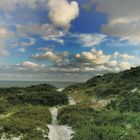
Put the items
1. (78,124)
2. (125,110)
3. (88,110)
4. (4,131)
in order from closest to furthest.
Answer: (4,131) < (78,124) < (125,110) < (88,110)

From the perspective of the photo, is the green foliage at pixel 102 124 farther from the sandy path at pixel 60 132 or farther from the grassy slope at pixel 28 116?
the grassy slope at pixel 28 116

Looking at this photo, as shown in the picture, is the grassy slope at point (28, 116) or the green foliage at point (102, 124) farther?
the grassy slope at point (28, 116)

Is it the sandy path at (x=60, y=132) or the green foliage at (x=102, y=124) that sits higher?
the green foliage at (x=102, y=124)

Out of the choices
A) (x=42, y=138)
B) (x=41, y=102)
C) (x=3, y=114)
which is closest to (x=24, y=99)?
(x=41, y=102)

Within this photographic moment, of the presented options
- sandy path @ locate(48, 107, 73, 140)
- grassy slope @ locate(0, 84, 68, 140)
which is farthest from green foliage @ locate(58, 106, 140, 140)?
grassy slope @ locate(0, 84, 68, 140)

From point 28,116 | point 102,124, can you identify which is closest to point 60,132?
point 102,124

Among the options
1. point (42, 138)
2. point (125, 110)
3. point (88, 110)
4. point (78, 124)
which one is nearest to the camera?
point (42, 138)

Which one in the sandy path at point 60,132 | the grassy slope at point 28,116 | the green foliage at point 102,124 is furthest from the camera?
the grassy slope at point 28,116

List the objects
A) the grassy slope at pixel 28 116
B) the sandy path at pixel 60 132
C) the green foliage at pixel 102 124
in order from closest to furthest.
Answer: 1. the green foliage at pixel 102 124
2. the sandy path at pixel 60 132
3. the grassy slope at pixel 28 116

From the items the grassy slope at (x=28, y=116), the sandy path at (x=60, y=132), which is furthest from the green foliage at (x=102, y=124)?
the grassy slope at (x=28, y=116)

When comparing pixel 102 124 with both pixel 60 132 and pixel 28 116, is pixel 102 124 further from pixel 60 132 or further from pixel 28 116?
pixel 28 116

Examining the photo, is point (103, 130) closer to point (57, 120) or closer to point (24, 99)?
point (57, 120)
